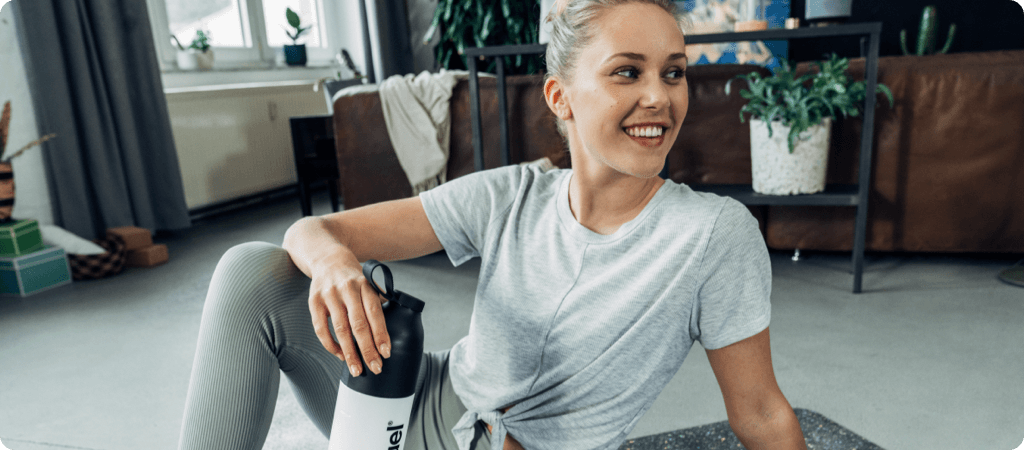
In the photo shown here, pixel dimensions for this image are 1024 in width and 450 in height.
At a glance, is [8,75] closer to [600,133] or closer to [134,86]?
[134,86]

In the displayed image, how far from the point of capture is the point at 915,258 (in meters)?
2.31

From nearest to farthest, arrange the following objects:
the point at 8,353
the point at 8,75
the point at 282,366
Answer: the point at 282,366 → the point at 8,353 → the point at 8,75

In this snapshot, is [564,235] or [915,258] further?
[915,258]

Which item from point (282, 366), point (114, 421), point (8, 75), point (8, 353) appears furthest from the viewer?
point (8, 75)

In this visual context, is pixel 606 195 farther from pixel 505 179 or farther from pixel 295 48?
pixel 295 48

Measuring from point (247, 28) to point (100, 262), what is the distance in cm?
202

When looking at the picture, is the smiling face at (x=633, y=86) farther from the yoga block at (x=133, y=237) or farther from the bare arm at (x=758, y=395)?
the yoga block at (x=133, y=237)

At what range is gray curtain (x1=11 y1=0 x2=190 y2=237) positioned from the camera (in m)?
2.54

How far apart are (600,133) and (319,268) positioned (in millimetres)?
335

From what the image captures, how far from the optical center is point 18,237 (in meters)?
2.21

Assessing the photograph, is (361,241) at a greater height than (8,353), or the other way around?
(361,241)

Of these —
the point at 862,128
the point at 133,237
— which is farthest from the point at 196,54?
the point at 862,128

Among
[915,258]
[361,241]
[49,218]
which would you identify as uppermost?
[361,241]

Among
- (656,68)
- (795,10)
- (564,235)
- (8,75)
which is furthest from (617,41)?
(795,10)
